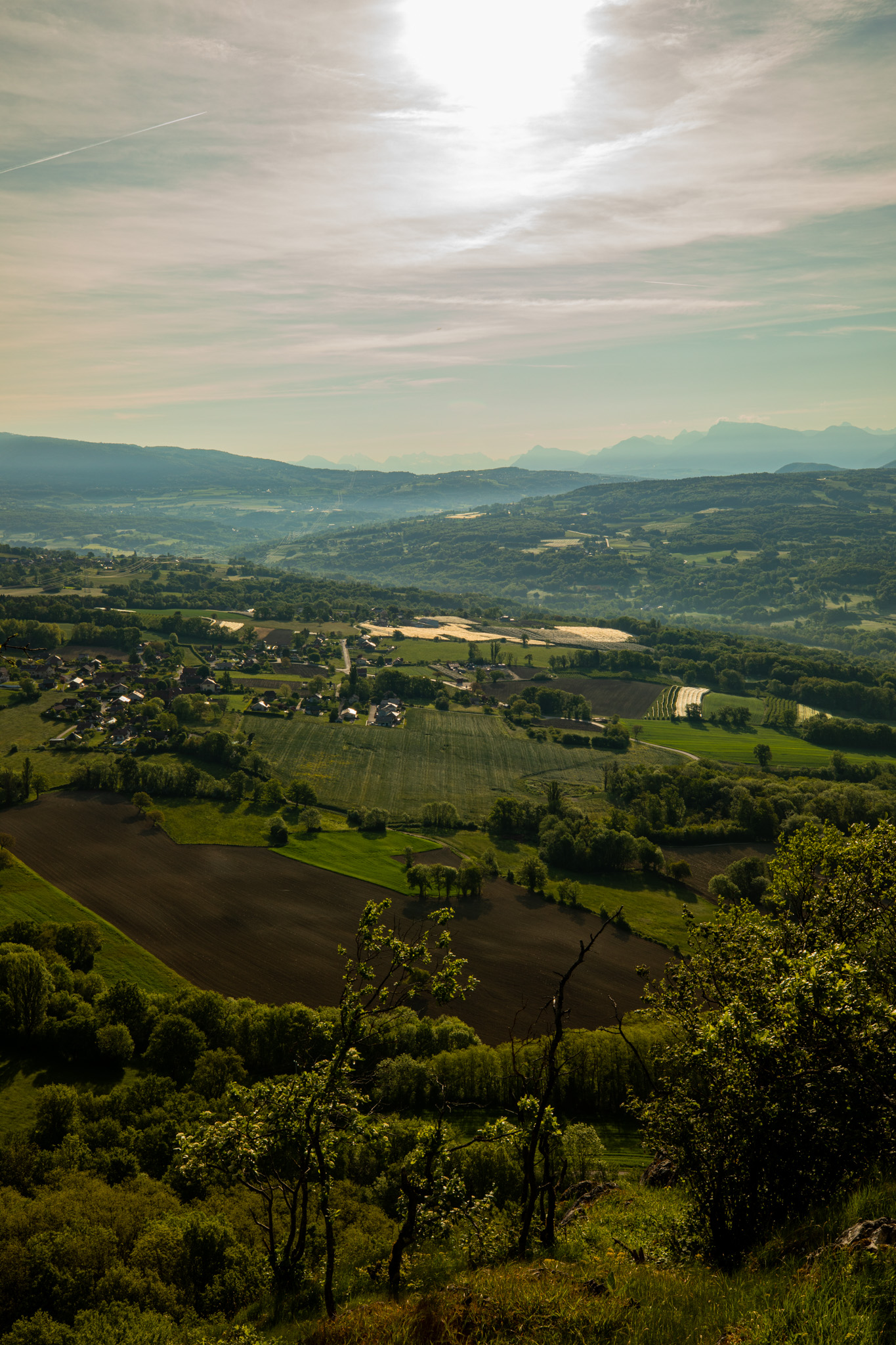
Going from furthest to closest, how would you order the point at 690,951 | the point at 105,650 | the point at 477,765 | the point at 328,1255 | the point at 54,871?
the point at 105,650, the point at 477,765, the point at 54,871, the point at 690,951, the point at 328,1255

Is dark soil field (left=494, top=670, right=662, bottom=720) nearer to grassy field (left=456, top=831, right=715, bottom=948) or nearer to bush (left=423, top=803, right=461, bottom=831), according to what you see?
bush (left=423, top=803, right=461, bottom=831)

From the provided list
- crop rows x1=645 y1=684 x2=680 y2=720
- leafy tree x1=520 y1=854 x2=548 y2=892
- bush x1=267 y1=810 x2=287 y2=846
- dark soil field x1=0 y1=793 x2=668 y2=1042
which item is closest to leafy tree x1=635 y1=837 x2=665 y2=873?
leafy tree x1=520 y1=854 x2=548 y2=892

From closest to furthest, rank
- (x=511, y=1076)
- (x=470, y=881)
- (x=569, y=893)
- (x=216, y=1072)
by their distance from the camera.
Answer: (x=216, y=1072)
(x=511, y=1076)
(x=569, y=893)
(x=470, y=881)

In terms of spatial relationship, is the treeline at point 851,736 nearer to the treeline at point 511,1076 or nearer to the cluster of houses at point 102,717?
the treeline at point 511,1076

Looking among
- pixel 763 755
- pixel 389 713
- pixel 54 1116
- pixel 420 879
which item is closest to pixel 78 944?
pixel 54 1116

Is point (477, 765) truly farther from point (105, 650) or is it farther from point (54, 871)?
point (105, 650)

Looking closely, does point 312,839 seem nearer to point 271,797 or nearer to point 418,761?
point 271,797

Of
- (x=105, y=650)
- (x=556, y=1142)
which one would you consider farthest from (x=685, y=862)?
(x=105, y=650)
